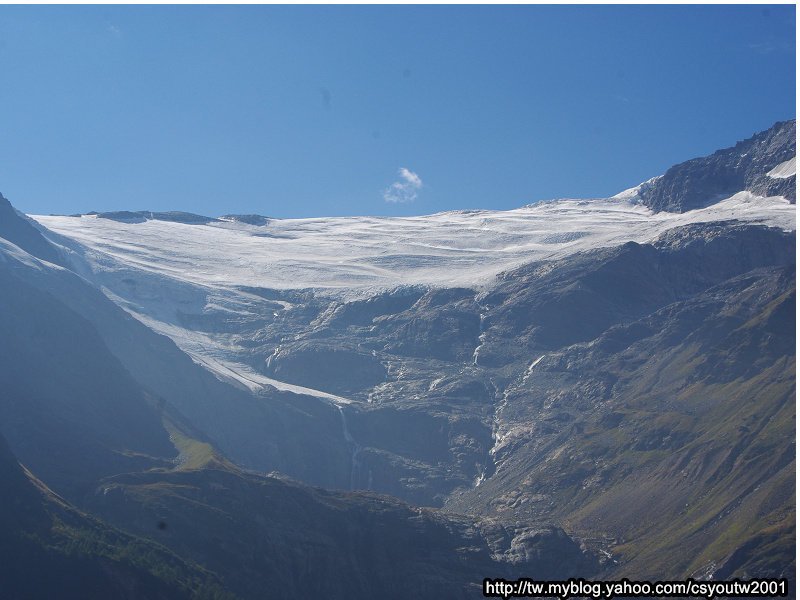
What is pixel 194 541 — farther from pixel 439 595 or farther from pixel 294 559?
pixel 439 595

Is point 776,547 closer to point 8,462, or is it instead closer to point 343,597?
point 343,597

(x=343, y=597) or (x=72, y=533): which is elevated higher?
(x=72, y=533)

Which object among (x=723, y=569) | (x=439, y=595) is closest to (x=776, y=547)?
(x=723, y=569)

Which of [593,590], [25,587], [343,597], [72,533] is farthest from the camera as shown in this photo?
[343,597]

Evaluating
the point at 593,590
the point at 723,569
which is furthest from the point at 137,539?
the point at 723,569

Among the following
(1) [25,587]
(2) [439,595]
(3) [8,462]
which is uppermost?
(3) [8,462]

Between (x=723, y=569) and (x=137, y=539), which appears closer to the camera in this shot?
(x=137, y=539)

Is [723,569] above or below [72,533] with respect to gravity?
below

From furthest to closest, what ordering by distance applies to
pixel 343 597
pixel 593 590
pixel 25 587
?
pixel 343 597, pixel 593 590, pixel 25 587

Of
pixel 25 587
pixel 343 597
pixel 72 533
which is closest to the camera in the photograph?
pixel 25 587
